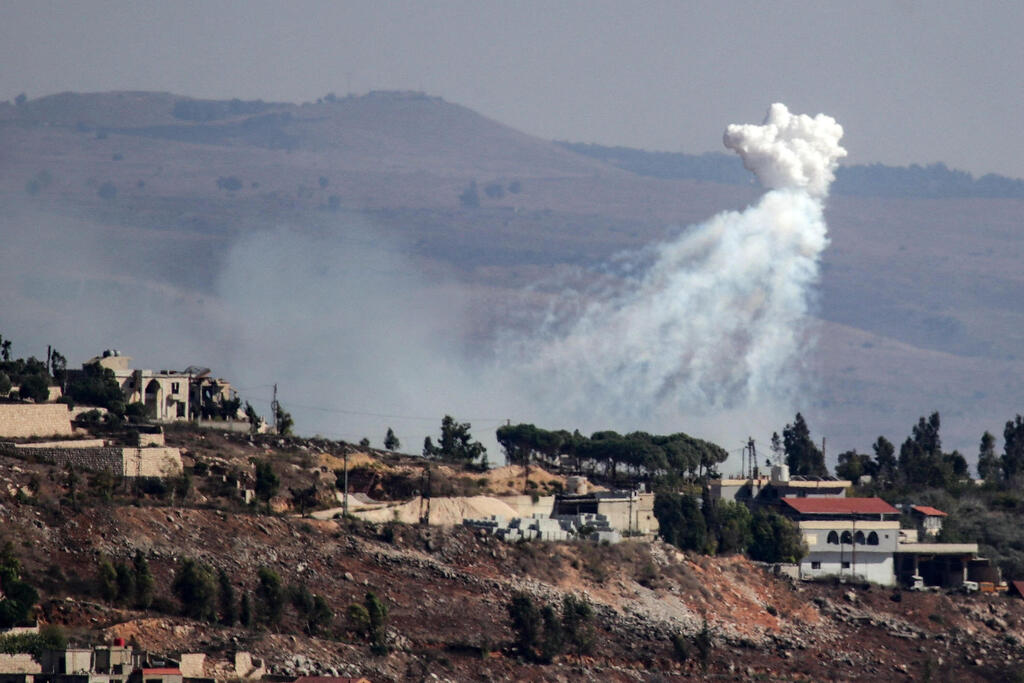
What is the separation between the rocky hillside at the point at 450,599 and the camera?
94812 millimetres

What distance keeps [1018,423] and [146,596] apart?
325ft

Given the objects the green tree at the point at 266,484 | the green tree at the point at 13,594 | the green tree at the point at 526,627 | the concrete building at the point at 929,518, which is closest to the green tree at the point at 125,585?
the green tree at the point at 13,594

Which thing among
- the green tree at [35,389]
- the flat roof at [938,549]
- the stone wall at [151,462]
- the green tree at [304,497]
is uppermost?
the green tree at [35,389]

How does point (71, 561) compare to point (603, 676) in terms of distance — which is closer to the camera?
point (71, 561)

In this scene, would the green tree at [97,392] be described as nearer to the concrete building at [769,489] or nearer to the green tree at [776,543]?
the green tree at [776,543]

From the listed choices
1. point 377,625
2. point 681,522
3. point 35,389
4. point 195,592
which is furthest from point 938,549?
point 195,592

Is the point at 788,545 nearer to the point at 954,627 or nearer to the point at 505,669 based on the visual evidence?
the point at 954,627

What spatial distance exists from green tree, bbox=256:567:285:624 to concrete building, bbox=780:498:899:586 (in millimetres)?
Answer: 46066

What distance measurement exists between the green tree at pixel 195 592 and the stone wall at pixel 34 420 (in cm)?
2411

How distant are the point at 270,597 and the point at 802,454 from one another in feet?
262

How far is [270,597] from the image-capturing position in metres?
98.2

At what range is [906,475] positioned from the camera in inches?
6545

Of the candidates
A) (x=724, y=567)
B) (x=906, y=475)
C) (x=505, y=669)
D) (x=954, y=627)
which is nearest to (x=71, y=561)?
(x=505, y=669)

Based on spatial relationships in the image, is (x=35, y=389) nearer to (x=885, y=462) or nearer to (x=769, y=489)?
(x=769, y=489)
